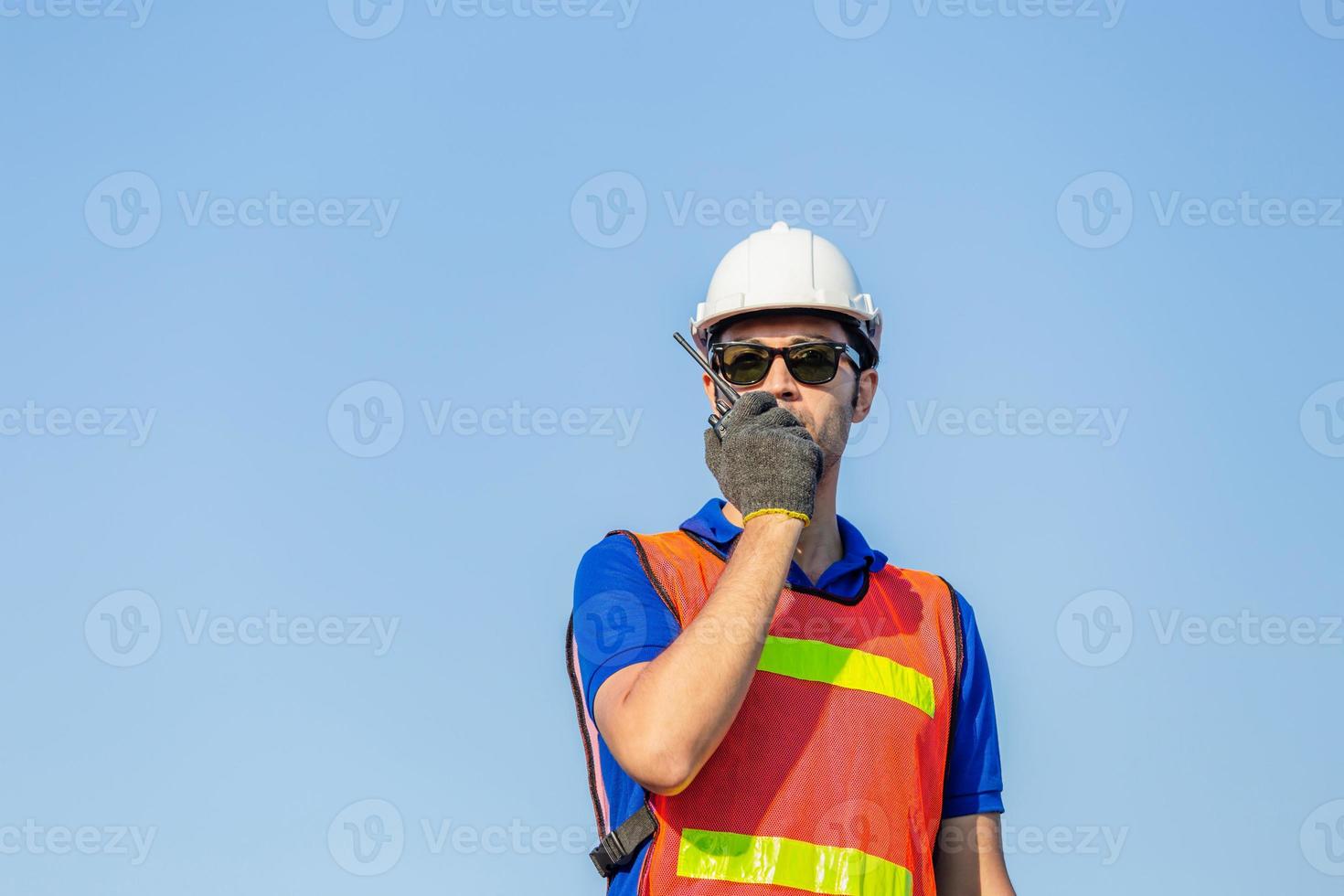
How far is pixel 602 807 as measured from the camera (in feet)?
14.0

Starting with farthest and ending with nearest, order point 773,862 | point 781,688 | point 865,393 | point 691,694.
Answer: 1. point 865,393
2. point 781,688
3. point 773,862
4. point 691,694

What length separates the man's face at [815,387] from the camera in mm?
4816

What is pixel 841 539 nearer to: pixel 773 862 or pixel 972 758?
pixel 972 758

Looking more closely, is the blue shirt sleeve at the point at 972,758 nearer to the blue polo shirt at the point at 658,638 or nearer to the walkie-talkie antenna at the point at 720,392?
the blue polo shirt at the point at 658,638

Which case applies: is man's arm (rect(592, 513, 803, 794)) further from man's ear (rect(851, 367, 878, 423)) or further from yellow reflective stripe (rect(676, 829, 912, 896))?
man's ear (rect(851, 367, 878, 423))

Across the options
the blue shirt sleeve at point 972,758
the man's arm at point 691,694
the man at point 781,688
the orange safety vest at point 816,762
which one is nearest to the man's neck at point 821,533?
the man at point 781,688

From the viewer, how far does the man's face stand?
190 inches

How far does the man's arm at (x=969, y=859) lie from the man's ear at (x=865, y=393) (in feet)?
4.61

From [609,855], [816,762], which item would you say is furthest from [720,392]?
[609,855]

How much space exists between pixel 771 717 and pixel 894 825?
0.50 meters

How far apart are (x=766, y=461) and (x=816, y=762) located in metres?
0.88

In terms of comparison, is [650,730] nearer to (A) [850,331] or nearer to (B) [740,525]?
Result: (B) [740,525]

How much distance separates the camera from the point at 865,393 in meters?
5.16

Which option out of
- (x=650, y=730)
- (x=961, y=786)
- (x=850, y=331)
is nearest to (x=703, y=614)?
(x=650, y=730)
